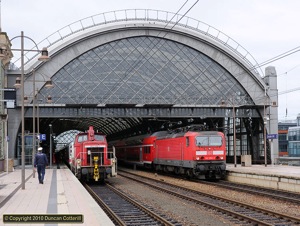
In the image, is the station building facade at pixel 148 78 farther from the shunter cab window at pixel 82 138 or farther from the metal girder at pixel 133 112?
the shunter cab window at pixel 82 138

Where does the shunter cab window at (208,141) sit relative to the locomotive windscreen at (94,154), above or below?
above

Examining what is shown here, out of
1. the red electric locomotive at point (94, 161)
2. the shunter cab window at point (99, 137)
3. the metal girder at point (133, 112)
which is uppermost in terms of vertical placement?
the metal girder at point (133, 112)

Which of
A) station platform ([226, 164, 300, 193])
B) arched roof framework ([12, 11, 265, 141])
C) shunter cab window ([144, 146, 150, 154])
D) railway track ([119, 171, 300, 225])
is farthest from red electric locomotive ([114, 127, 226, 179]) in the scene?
arched roof framework ([12, 11, 265, 141])

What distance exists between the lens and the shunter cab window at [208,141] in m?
33.4

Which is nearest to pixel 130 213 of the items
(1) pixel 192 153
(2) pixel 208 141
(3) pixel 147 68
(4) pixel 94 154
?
(4) pixel 94 154

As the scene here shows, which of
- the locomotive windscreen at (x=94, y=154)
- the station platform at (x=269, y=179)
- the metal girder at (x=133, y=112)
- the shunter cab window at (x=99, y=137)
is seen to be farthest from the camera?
the metal girder at (x=133, y=112)

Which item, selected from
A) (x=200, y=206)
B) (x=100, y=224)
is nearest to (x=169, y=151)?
(x=200, y=206)

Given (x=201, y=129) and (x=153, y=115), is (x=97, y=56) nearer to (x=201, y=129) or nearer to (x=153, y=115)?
(x=153, y=115)

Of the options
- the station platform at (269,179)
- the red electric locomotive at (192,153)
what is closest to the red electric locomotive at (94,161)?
the red electric locomotive at (192,153)

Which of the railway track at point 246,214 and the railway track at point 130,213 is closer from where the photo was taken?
the railway track at point 246,214

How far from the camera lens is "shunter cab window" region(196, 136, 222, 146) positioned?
33.4 metres

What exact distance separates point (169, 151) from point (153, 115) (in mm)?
16360

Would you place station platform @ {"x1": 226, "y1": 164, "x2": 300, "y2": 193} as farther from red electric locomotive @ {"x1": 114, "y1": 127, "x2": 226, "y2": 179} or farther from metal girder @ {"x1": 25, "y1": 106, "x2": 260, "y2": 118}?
metal girder @ {"x1": 25, "y1": 106, "x2": 260, "y2": 118}

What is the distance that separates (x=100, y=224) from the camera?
39.8 ft
